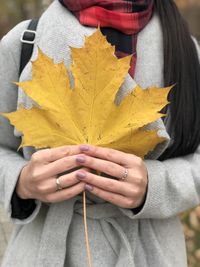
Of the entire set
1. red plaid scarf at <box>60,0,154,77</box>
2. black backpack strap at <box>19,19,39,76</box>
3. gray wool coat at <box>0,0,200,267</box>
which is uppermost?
red plaid scarf at <box>60,0,154,77</box>

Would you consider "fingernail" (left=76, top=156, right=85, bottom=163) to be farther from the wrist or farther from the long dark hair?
the long dark hair

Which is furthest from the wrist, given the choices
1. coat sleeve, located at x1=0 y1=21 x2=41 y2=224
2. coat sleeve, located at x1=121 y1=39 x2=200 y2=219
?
coat sleeve, located at x1=121 y1=39 x2=200 y2=219

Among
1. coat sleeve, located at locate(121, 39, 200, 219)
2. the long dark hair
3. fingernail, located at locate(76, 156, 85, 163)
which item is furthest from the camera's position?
the long dark hair

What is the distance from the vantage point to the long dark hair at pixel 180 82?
4.29 feet

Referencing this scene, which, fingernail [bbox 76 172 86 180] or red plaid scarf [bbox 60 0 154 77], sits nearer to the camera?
fingernail [bbox 76 172 86 180]

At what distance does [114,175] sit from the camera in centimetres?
110

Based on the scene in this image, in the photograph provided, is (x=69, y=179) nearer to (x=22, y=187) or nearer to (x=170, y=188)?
(x=22, y=187)

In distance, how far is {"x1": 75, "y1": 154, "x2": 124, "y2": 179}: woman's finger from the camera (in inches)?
42.1

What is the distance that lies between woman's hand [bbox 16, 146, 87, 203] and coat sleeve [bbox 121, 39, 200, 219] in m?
0.17

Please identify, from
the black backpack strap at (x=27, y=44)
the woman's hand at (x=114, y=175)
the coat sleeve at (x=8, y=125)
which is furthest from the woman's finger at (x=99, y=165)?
the black backpack strap at (x=27, y=44)

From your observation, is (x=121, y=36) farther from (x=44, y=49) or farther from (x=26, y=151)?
(x=26, y=151)

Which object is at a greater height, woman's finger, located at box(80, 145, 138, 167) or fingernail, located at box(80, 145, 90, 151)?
fingernail, located at box(80, 145, 90, 151)

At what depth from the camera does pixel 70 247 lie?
1283mm

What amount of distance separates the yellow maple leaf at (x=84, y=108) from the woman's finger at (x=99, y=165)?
0.16 ft
